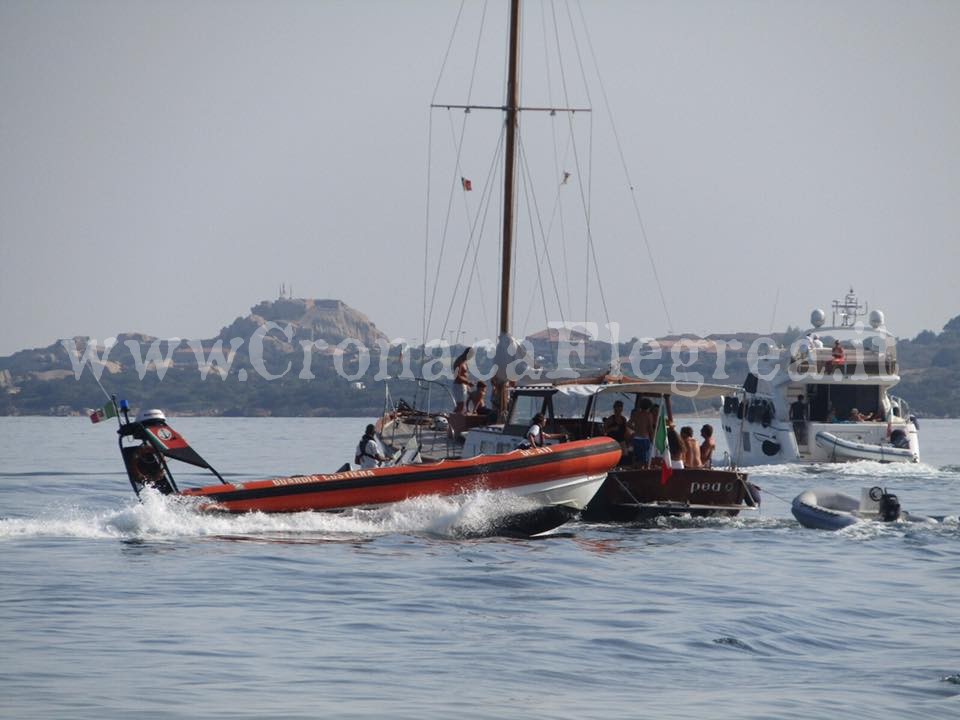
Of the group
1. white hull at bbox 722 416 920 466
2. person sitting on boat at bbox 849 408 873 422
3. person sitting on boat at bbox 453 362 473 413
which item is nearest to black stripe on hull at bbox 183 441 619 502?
person sitting on boat at bbox 453 362 473 413

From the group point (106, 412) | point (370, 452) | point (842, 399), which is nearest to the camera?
point (106, 412)

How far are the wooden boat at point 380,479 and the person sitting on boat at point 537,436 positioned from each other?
2.98ft

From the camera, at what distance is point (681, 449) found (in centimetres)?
2889

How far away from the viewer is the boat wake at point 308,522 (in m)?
22.7

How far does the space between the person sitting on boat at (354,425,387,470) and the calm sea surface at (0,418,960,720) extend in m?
4.59

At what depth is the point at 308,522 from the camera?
76.7 ft

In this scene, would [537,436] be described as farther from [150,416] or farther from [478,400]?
[478,400]

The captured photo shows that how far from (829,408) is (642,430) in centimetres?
2250

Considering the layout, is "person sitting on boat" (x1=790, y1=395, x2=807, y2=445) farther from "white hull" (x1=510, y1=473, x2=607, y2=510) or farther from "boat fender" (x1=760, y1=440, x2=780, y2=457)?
"white hull" (x1=510, y1=473, x2=607, y2=510)

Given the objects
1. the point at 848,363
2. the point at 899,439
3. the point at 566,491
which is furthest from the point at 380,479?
the point at 848,363

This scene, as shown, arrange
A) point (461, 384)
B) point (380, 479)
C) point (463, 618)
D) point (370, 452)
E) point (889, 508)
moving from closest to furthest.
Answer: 1. point (463, 618)
2. point (380, 479)
3. point (889, 508)
4. point (370, 452)
5. point (461, 384)

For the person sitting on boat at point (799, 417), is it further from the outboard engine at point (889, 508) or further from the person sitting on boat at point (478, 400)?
the outboard engine at point (889, 508)

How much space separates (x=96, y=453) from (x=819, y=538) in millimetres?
48747

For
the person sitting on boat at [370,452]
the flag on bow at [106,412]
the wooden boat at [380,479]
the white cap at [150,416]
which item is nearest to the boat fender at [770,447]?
the person sitting on boat at [370,452]
